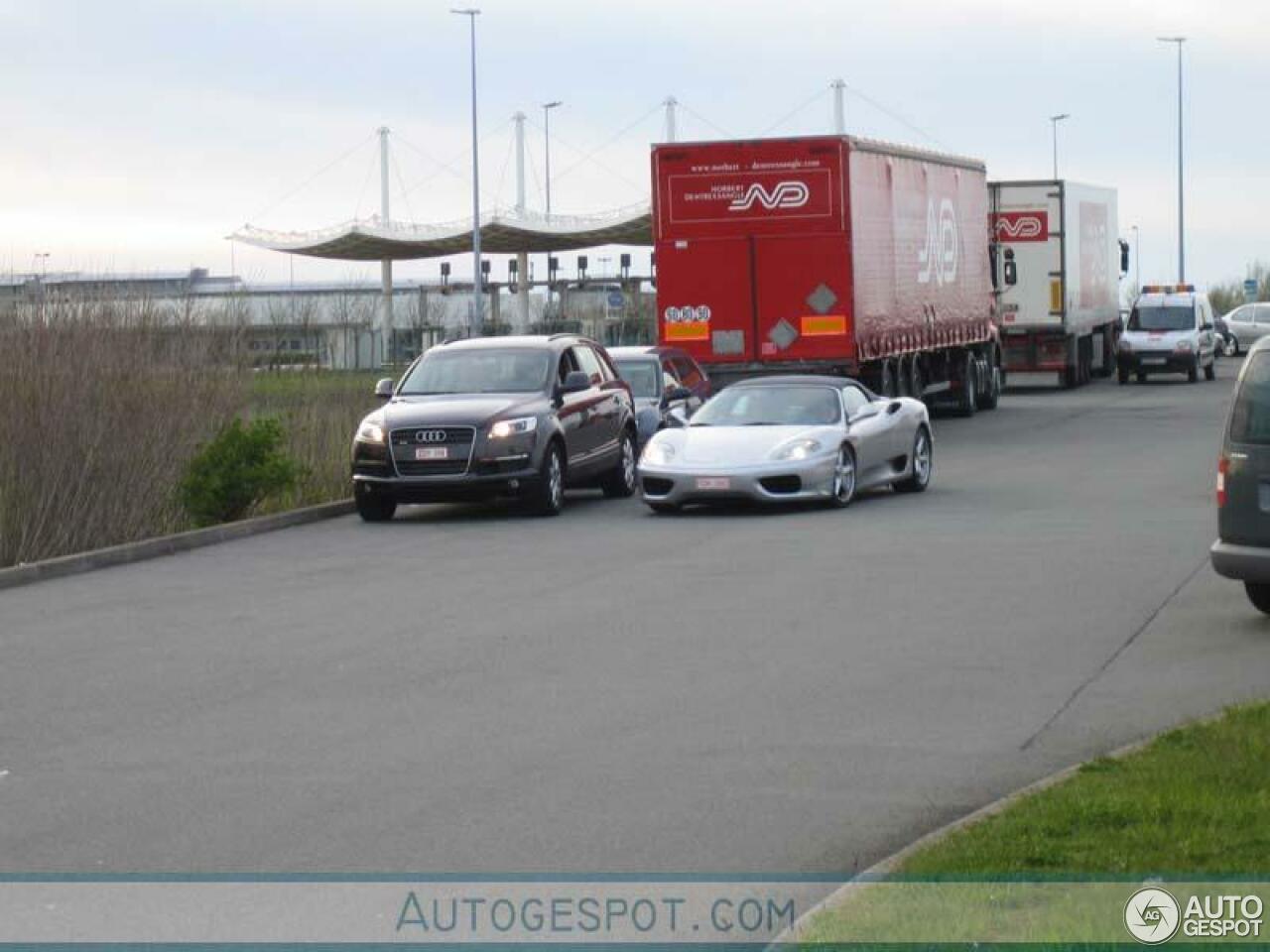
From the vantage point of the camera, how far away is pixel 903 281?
3516 centimetres

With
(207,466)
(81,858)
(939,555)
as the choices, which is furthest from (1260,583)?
(207,466)

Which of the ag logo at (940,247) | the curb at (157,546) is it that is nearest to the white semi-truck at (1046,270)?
the ag logo at (940,247)

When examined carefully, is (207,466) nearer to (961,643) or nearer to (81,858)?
(961,643)

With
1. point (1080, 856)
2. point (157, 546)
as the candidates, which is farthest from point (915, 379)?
point (1080, 856)

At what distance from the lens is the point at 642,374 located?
2945 centimetres

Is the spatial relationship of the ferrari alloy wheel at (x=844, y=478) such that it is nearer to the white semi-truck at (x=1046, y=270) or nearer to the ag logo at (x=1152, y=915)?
the ag logo at (x=1152, y=915)

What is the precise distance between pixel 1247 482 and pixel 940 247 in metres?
25.6

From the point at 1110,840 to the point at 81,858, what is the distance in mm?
3356

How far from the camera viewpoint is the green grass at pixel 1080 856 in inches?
251

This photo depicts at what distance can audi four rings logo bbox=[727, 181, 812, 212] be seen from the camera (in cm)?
3148
